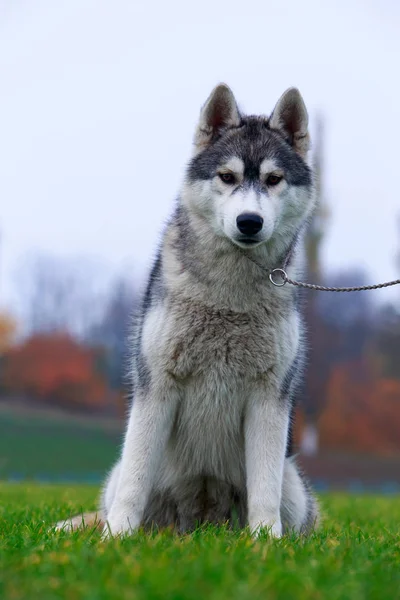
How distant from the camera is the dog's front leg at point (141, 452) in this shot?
4.38m

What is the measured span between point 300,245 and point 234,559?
2470mm

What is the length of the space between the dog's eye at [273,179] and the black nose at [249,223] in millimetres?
374

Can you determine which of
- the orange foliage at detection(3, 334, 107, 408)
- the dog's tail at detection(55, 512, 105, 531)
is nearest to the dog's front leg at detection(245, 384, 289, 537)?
the dog's tail at detection(55, 512, 105, 531)

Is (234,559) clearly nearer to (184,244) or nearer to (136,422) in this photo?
(136,422)

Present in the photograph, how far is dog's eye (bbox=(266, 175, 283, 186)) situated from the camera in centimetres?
444

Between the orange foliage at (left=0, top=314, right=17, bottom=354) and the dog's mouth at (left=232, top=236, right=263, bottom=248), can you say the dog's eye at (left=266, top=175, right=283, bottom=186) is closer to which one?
the dog's mouth at (left=232, top=236, right=263, bottom=248)

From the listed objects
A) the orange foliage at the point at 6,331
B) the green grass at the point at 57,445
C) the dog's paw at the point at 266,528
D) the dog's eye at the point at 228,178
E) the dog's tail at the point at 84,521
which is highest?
the dog's eye at the point at 228,178

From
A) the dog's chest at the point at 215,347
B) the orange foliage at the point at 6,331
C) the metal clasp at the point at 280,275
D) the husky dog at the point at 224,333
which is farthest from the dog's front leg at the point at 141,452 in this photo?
the orange foliage at the point at 6,331

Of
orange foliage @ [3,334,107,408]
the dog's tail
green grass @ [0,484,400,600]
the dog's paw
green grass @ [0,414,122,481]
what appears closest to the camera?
green grass @ [0,484,400,600]

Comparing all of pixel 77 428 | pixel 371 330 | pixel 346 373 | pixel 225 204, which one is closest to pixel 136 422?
pixel 225 204

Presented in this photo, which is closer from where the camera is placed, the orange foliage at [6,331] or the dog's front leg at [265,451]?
the dog's front leg at [265,451]

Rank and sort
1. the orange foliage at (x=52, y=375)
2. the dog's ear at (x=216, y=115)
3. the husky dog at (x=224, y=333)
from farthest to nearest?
the orange foliage at (x=52, y=375) → the dog's ear at (x=216, y=115) → the husky dog at (x=224, y=333)

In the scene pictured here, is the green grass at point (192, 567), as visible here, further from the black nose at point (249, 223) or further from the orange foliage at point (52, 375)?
the orange foliage at point (52, 375)

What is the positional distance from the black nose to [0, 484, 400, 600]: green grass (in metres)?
1.56
